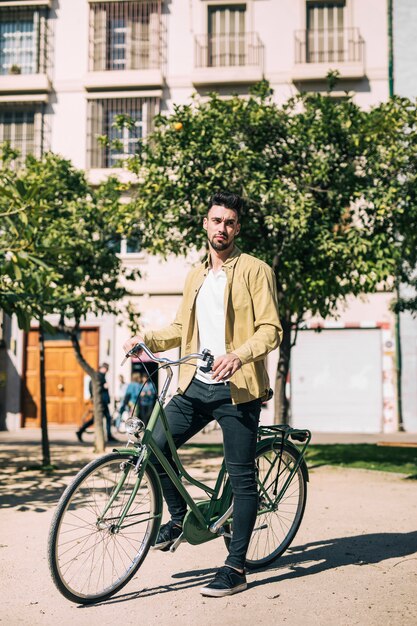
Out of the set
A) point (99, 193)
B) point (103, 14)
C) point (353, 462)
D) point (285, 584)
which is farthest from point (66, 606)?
point (103, 14)

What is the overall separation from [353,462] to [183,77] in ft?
50.9

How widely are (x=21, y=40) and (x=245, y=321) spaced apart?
22.4 meters

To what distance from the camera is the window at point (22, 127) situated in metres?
23.6

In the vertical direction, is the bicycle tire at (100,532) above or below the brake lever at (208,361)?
below

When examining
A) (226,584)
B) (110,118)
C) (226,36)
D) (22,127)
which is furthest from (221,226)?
(22,127)

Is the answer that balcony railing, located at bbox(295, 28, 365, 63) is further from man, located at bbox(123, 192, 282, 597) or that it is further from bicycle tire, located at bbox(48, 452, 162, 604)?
bicycle tire, located at bbox(48, 452, 162, 604)

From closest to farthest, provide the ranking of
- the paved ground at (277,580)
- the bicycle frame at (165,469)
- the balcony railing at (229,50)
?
the paved ground at (277,580)
the bicycle frame at (165,469)
the balcony railing at (229,50)

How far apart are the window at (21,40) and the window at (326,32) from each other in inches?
319

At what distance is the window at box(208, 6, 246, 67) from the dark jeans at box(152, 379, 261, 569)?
67.5 feet

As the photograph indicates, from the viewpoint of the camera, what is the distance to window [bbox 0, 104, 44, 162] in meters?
23.6

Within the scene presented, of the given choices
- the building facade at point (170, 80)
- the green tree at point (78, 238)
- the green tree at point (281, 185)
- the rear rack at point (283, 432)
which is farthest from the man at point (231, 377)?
the building facade at point (170, 80)

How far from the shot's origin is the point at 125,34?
23.6m

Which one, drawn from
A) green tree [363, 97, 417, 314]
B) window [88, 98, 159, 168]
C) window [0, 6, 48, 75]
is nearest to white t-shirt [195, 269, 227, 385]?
green tree [363, 97, 417, 314]

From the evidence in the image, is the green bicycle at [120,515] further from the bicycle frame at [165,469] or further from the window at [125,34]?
the window at [125,34]
